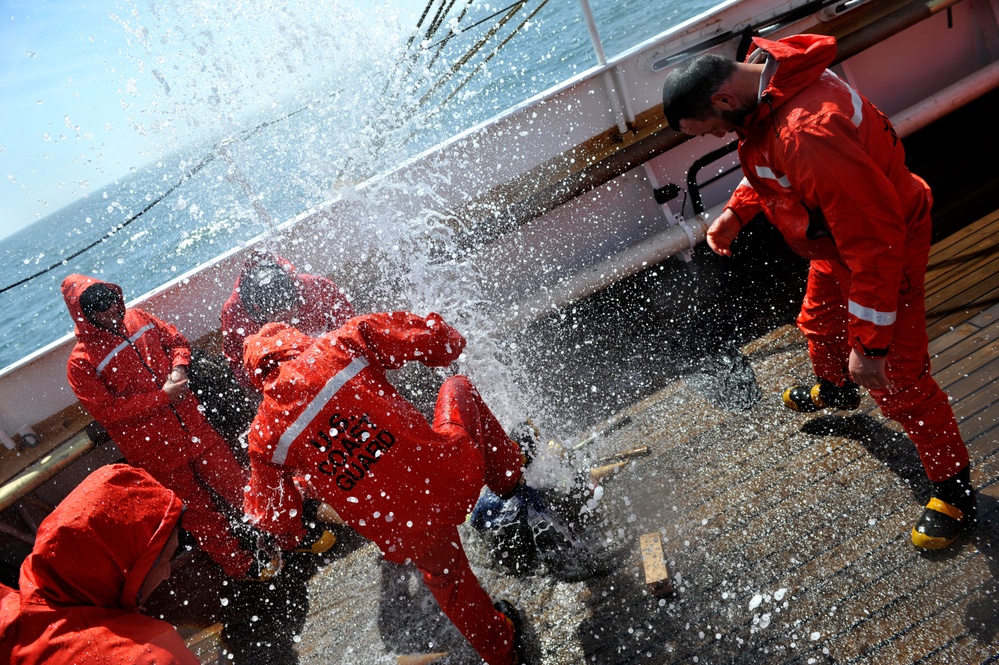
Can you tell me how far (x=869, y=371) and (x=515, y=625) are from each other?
1.94m

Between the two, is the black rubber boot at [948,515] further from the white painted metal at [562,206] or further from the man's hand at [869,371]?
the white painted metal at [562,206]

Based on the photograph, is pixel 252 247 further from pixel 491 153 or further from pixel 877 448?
pixel 877 448

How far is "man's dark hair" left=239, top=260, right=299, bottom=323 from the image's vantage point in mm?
3787

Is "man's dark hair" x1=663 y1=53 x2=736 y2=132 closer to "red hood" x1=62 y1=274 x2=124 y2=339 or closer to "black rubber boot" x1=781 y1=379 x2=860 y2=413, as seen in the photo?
"black rubber boot" x1=781 y1=379 x2=860 y2=413

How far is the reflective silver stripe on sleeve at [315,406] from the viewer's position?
2496 millimetres

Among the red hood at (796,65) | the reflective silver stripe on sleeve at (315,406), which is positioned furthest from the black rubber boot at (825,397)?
the reflective silver stripe on sleeve at (315,406)

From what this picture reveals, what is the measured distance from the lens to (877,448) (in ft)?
10.5

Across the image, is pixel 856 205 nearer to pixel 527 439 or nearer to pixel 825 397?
pixel 825 397

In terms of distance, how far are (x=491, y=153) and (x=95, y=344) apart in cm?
331

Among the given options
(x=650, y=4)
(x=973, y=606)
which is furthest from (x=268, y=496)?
(x=650, y=4)

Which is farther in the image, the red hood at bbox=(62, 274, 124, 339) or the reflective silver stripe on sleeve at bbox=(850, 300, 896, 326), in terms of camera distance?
the red hood at bbox=(62, 274, 124, 339)

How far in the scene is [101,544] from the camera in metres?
2.17

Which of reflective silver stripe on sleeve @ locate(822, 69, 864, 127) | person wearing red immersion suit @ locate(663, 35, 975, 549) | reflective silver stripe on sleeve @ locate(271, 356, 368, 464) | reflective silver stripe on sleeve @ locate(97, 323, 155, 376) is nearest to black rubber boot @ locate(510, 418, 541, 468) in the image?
reflective silver stripe on sleeve @ locate(271, 356, 368, 464)

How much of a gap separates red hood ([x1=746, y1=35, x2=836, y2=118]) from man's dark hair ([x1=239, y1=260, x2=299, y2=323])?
2798 mm
